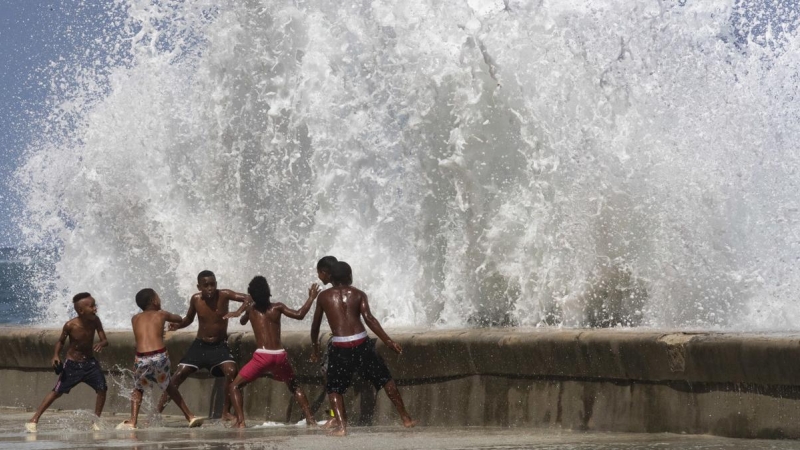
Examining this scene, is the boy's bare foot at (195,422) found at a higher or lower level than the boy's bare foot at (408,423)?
higher

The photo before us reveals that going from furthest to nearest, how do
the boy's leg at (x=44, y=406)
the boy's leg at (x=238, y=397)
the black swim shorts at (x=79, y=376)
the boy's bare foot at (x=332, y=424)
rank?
the black swim shorts at (x=79, y=376)
the boy's leg at (x=44, y=406)
the boy's leg at (x=238, y=397)
the boy's bare foot at (x=332, y=424)

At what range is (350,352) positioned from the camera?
8953mm

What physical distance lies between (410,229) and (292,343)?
2.91 metres

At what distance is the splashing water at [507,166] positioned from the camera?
10.6 metres

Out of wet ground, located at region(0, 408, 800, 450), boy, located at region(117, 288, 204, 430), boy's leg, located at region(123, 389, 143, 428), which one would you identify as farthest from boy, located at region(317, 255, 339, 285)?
boy's leg, located at region(123, 389, 143, 428)

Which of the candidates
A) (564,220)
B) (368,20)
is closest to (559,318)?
(564,220)

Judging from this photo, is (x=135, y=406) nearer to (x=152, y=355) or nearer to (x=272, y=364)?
(x=152, y=355)

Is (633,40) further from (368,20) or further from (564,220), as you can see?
(368,20)

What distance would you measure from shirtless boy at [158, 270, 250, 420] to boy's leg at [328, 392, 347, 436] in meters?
1.34

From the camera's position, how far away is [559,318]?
419 inches

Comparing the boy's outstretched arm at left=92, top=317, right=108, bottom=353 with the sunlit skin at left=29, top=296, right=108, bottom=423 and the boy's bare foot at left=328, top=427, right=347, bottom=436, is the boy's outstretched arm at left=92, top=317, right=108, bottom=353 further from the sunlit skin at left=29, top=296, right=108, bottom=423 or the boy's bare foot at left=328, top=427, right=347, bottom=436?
the boy's bare foot at left=328, top=427, right=347, bottom=436

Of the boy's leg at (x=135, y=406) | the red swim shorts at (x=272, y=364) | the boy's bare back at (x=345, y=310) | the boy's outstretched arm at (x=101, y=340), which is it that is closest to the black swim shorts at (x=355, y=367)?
the boy's bare back at (x=345, y=310)

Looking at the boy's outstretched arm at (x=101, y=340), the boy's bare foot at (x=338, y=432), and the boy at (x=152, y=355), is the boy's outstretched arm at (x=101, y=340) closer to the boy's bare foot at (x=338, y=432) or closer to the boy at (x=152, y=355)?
the boy at (x=152, y=355)

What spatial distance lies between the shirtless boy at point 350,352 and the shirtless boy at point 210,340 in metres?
1.23
